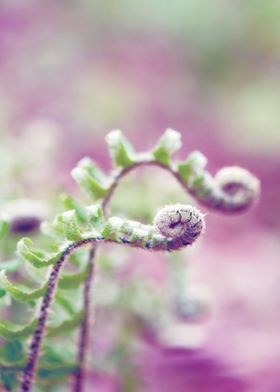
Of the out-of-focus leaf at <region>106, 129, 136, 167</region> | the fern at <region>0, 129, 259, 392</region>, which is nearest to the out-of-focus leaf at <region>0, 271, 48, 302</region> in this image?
the fern at <region>0, 129, 259, 392</region>

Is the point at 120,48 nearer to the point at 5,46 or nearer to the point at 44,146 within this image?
the point at 5,46

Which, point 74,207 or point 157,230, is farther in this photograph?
point 74,207

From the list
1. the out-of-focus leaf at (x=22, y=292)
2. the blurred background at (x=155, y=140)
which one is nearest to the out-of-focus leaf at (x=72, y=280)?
the out-of-focus leaf at (x=22, y=292)

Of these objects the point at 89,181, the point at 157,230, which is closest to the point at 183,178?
the point at 89,181

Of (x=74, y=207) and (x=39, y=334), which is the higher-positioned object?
(x=74, y=207)

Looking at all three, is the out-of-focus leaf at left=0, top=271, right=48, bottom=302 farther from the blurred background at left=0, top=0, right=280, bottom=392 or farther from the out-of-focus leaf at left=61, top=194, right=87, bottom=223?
the blurred background at left=0, top=0, right=280, bottom=392

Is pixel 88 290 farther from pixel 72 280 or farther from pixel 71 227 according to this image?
pixel 71 227
